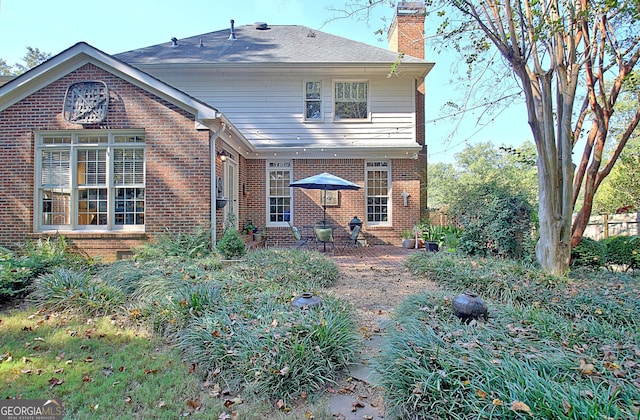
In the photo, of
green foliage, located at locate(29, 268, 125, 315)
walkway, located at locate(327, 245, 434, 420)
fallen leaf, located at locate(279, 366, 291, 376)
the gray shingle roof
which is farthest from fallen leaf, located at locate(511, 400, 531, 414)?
the gray shingle roof

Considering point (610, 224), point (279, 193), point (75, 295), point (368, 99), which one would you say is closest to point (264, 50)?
point (368, 99)

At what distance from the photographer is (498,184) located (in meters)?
8.21

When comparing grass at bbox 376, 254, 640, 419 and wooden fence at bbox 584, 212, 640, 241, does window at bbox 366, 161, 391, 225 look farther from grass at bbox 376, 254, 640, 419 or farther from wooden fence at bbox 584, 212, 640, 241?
grass at bbox 376, 254, 640, 419

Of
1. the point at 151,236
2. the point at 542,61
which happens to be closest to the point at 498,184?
the point at 542,61

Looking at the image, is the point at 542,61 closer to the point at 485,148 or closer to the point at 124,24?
the point at 124,24

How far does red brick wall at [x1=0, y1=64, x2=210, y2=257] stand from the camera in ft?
25.6

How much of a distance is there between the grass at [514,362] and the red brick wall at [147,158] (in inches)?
220

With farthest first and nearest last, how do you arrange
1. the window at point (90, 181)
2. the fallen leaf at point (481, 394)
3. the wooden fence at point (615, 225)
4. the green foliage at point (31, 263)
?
the wooden fence at point (615, 225) < the window at point (90, 181) < the green foliage at point (31, 263) < the fallen leaf at point (481, 394)

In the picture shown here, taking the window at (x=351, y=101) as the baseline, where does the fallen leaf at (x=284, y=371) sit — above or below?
below

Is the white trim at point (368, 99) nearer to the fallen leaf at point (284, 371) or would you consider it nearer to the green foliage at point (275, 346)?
the green foliage at point (275, 346)

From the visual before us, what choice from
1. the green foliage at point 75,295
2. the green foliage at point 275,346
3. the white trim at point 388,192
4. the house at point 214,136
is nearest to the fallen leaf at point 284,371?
the green foliage at point 275,346

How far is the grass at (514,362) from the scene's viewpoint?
82.2 inches

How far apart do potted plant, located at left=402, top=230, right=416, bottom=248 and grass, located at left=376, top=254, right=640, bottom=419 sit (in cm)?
682

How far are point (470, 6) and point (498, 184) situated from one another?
404 centimetres
